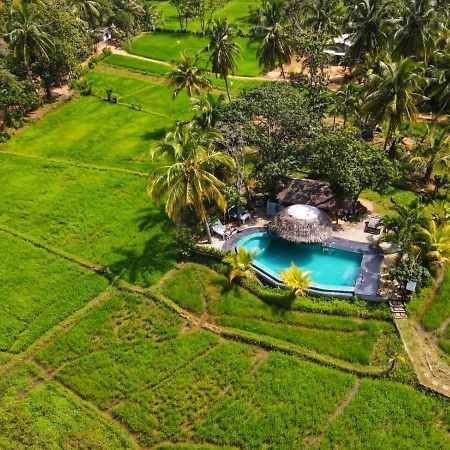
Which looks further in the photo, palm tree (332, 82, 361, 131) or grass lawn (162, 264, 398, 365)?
palm tree (332, 82, 361, 131)

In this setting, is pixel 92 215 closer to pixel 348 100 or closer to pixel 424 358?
pixel 348 100

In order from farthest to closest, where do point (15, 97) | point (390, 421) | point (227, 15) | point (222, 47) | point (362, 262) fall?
point (227, 15) → point (15, 97) → point (222, 47) → point (362, 262) → point (390, 421)

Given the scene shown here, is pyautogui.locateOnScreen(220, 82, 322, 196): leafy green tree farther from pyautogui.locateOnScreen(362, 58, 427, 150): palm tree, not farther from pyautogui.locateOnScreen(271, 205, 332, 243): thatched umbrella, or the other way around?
pyautogui.locateOnScreen(362, 58, 427, 150): palm tree

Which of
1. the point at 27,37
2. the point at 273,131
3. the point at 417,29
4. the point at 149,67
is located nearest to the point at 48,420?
the point at 273,131

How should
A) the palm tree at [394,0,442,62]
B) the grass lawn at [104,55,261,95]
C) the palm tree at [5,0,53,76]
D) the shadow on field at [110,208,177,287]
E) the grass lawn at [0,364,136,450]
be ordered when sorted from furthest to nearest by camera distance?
1. the grass lawn at [104,55,261,95]
2. the palm tree at [5,0,53,76]
3. the palm tree at [394,0,442,62]
4. the shadow on field at [110,208,177,287]
5. the grass lawn at [0,364,136,450]

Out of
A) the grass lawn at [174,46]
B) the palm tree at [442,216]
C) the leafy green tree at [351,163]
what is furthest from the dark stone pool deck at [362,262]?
the grass lawn at [174,46]

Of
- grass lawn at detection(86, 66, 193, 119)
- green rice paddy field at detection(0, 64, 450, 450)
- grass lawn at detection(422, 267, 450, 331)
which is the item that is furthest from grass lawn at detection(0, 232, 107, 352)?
grass lawn at detection(86, 66, 193, 119)
